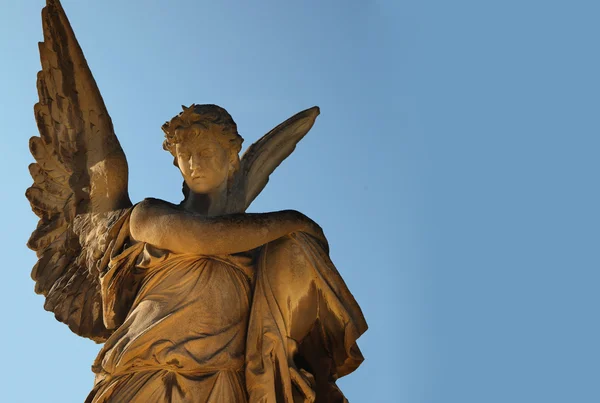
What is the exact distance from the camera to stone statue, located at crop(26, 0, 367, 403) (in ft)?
23.6

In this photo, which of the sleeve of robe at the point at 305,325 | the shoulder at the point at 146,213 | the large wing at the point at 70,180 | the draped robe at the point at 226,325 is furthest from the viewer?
the large wing at the point at 70,180

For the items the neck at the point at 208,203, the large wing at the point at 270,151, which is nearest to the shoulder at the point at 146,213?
the neck at the point at 208,203

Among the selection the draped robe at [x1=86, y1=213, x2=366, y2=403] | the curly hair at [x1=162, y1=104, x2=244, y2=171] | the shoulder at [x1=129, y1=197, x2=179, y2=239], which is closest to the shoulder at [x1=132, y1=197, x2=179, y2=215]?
the shoulder at [x1=129, y1=197, x2=179, y2=239]

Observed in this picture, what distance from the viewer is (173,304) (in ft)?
24.2

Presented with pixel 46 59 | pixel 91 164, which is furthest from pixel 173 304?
pixel 46 59

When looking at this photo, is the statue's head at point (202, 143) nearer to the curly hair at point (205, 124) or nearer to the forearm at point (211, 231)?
the curly hair at point (205, 124)

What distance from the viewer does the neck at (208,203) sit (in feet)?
26.3

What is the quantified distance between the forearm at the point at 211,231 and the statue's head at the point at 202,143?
0.50m

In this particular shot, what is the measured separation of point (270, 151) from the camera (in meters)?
8.97

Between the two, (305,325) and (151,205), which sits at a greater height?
(151,205)

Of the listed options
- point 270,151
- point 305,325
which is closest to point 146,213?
point 305,325

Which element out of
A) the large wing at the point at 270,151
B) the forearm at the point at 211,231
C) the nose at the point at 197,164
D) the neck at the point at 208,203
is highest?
the large wing at the point at 270,151

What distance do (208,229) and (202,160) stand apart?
72cm

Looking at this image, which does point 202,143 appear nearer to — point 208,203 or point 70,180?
point 208,203
